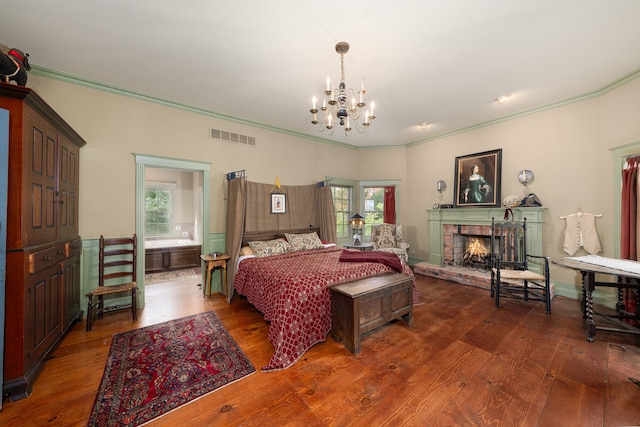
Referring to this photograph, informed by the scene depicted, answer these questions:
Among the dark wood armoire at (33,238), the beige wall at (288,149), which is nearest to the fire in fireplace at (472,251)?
the beige wall at (288,149)

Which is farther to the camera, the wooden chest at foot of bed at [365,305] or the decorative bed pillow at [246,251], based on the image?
the decorative bed pillow at [246,251]

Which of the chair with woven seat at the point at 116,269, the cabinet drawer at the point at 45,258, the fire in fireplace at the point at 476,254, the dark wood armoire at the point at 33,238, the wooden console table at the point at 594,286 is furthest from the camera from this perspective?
the fire in fireplace at the point at 476,254

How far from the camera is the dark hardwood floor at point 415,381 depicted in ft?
5.49

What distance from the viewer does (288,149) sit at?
5219 mm

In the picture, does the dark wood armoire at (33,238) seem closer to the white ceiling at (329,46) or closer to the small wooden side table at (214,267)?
the white ceiling at (329,46)

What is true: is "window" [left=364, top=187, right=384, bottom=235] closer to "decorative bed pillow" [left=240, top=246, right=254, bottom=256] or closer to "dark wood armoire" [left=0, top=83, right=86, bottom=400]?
"decorative bed pillow" [left=240, top=246, right=254, bottom=256]

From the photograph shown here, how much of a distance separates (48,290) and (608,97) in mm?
→ 7212

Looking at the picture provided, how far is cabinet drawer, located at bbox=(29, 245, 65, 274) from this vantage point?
2.00 meters

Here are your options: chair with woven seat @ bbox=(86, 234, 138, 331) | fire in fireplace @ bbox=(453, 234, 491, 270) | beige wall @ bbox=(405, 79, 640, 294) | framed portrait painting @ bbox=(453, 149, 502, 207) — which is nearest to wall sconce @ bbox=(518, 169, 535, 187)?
beige wall @ bbox=(405, 79, 640, 294)

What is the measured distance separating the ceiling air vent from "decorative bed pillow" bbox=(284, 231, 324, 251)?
6.26 ft

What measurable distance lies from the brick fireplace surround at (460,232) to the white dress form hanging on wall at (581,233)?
Result: 1.10ft

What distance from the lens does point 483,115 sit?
452 centimetres

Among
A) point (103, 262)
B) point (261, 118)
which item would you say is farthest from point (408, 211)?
point (103, 262)

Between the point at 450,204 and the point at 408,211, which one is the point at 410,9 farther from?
the point at 408,211
